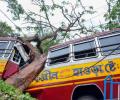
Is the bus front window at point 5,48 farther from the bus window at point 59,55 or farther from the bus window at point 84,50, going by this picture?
the bus window at point 84,50


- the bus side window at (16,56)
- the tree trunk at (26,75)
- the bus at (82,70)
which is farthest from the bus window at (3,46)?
the bus at (82,70)

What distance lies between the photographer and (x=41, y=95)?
9.87 meters

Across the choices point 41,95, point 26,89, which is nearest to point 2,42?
point 26,89

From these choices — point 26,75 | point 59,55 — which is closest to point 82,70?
point 59,55

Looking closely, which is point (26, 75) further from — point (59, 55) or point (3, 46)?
point (59, 55)

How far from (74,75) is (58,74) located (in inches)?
24.5

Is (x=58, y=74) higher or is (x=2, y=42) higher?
(x=2, y=42)

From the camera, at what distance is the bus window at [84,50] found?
9.36m

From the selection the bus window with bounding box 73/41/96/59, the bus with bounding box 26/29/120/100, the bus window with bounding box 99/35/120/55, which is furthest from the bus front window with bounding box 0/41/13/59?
the bus window with bounding box 99/35/120/55

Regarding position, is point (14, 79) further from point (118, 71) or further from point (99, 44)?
point (118, 71)

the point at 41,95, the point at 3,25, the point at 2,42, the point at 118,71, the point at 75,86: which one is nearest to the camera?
→ the point at 118,71

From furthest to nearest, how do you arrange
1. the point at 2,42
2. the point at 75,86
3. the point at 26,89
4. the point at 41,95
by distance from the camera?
the point at 2,42 < the point at 26,89 < the point at 41,95 < the point at 75,86

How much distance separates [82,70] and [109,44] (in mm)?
980

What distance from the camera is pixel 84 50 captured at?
962 cm
